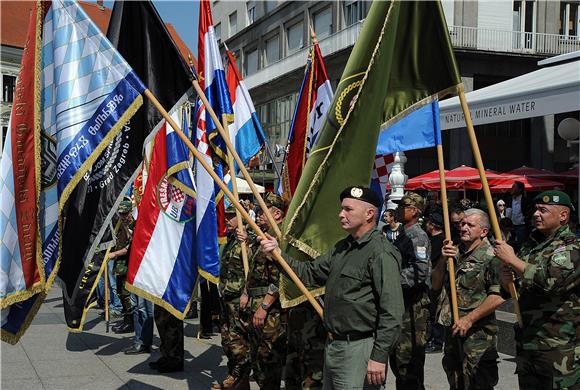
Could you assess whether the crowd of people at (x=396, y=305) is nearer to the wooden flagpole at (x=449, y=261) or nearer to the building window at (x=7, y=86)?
the wooden flagpole at (x=449, y=261)

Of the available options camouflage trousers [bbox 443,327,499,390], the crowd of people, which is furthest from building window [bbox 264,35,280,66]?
camouflage trousers [bbox 443,327,499,390]

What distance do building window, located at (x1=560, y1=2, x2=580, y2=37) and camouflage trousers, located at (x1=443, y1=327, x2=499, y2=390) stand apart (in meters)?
27.2

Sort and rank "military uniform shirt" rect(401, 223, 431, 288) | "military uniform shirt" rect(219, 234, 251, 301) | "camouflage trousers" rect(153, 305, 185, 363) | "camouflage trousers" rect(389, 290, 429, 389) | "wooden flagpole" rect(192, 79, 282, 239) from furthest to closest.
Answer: "camouflage trousers" rect(153, 305, 185, 363)
"military uniform shirt" rect(219, 234, 251, 301)
"camouflage trousers" rect(389, 290, 429, 389)
"military uniform shirt" rect(401, 223, 431, 288)
"wooden flagpole" rect(192, 79, 282, 239)

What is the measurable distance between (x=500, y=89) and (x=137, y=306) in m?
6.06

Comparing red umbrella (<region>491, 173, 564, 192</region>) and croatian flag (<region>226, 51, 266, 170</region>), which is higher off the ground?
croatian flag (<region>226, 51, 266, 170</region>)

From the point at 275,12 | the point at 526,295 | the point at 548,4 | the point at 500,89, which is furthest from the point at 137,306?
the point at 275,12

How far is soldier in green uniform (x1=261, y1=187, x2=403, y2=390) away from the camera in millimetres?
4090

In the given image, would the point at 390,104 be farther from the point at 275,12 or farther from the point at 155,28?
the point at 275,12

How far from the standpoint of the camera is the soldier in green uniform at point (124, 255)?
9828 millimetres

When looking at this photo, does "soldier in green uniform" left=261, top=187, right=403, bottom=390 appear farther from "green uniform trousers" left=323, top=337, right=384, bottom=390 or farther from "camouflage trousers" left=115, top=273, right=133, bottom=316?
"camouflage trousers" left=115, top=273, right=133, bottom=316

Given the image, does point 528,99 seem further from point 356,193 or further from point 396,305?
point 396,305

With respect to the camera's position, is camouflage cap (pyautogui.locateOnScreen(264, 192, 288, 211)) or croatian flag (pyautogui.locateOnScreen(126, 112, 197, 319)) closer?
camouflage cap (pyautogui.locateOnScreen(264, 192, 288, 211))

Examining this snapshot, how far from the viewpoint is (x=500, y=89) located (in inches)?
393

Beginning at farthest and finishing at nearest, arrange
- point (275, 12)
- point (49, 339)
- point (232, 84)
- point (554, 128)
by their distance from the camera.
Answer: point (275, 12) → point (554, 128) → point (49, 339) → point (232, 84)
